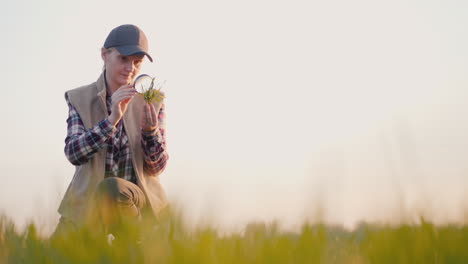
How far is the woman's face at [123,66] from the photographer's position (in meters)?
3.83

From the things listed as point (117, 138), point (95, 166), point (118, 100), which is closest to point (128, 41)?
point (118, 100)

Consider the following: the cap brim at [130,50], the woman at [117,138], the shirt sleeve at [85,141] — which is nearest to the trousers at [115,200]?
the woman at [117,138]

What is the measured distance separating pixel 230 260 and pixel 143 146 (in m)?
2.34

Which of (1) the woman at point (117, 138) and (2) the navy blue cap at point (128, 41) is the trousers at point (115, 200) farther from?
(2) the navy blue cap at point (128, 41)

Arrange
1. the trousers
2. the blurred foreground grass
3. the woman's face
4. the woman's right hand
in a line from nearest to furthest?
the blurred foreground grass < the trousers < the woman's right hand < the woman's face

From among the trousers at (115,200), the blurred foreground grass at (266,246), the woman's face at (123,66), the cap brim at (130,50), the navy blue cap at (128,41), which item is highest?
the navy blue cap at (128,41)

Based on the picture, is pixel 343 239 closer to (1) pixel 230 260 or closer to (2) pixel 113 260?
(1) pixel 230 260

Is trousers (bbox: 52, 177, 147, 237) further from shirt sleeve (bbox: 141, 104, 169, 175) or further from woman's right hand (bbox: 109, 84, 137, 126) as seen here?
woman's right hand (bbox: 109, 84, 137, 126)

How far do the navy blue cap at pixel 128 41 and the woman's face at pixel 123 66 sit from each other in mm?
53

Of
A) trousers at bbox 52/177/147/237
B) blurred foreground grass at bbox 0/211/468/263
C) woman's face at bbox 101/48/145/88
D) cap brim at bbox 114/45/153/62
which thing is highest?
cap brim at bbox 114/45/153/62

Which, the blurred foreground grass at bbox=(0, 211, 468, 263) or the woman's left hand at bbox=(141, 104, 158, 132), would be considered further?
the woman's left hand at bbox=(141, 104, 158, 132)

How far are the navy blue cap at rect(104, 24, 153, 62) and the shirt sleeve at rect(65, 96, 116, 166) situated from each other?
0.58 meters

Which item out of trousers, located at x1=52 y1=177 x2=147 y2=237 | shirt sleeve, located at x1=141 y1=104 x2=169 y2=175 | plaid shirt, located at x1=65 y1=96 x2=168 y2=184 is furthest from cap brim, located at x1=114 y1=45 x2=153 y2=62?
trousers, located at x1=52 y1=177 x2=147 y2=237

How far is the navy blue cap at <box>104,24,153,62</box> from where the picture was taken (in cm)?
376
